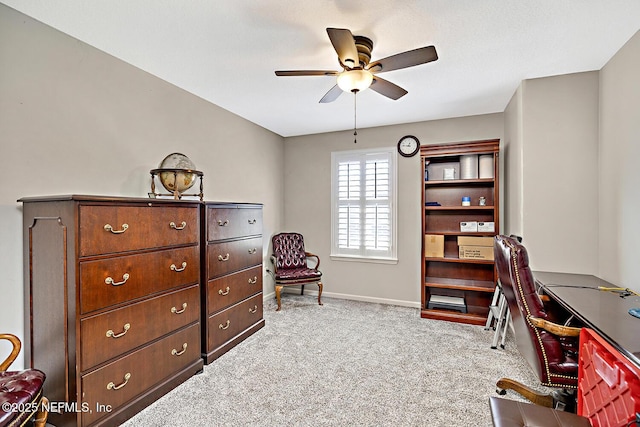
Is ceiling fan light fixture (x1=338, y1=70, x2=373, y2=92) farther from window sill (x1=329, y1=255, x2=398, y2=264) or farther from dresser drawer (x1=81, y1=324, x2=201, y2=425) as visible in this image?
window sill (x1=329, y1=255, x2=398, y2=264)

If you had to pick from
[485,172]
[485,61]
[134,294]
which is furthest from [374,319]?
[485,61]

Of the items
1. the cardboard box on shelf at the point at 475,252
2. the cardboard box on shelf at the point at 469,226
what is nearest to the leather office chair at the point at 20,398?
the cardboard box on shelf at the point at 475,252

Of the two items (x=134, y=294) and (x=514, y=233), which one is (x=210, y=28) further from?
(x=514, y=233)

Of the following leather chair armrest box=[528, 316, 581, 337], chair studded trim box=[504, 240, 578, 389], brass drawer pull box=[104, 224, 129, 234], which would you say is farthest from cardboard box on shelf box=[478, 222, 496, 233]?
brass drawer pull box=[104, 224, 129, 234]

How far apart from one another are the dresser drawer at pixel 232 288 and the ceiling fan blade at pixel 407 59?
2276 mm

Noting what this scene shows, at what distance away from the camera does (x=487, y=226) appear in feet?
12.5

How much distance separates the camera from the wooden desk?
4.46 feet

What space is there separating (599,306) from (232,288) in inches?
113

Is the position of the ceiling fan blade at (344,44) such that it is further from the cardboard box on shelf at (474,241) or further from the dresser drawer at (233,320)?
the cardboard box on shelf at (474,241)

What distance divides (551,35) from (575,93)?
3.14ft

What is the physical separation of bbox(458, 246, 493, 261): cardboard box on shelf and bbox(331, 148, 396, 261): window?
0.96 meters

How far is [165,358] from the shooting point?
229cm

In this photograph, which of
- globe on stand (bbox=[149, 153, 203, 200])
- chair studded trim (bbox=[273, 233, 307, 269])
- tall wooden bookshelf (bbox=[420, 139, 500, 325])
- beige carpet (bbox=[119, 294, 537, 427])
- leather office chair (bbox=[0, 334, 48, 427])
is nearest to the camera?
leather office chair (bbox=[0, 334, 48, 427])

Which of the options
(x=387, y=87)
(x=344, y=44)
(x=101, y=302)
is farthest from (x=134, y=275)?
(x=387, y=87)
